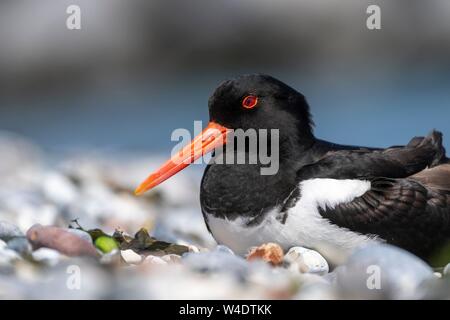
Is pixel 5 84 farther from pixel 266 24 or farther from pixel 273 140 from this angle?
pixel 273 140

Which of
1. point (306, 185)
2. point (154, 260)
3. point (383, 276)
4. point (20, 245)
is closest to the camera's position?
point (383, 276)

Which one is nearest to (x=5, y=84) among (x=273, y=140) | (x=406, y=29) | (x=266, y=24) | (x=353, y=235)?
(x=266, y=24)

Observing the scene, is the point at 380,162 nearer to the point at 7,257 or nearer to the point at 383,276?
the point at 383,276

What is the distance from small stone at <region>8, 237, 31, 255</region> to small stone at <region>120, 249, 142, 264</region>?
26 centimetres

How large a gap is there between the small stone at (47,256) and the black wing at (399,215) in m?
0.81

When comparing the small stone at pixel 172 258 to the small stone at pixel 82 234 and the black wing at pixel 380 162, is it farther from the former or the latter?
the black wing at pixel 380 162

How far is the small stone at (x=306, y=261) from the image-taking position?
2.18 meters

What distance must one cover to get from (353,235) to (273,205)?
10.4 inches

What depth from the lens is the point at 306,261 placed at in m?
2.19

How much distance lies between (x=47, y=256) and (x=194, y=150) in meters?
0.75

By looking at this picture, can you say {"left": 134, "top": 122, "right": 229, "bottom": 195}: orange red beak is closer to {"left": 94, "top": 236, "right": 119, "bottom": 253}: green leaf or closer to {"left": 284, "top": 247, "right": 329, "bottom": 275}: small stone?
{"left": 94, "top": 236, "right": 119, "bottom": 253}: green leaf

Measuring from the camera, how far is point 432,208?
7.88 ft

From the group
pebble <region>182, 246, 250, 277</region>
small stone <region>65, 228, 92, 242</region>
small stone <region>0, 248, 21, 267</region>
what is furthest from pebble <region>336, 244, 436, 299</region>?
small stone <region>0, 248, 21, 267</region>

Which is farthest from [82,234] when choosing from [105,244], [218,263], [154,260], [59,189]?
[59,189]
